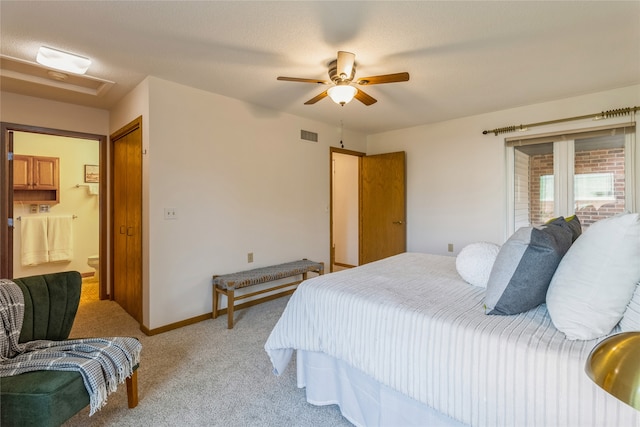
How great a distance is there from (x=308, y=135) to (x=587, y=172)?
3.37 m

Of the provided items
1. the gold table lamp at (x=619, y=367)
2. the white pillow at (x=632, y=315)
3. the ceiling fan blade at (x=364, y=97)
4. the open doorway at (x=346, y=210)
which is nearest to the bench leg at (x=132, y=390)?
the gold table lamp at (x=619, y=367)

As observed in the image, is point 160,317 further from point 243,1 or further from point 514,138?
point 514,138

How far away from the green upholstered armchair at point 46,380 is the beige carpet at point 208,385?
0.17 metres

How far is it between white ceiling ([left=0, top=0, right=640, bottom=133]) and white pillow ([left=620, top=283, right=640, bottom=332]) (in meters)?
1.71

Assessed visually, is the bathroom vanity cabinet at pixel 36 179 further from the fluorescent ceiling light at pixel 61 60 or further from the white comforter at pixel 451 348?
the white comforter at pixel 451 348

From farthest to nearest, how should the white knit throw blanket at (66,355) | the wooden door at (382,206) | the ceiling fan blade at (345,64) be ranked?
the wooden door at (382,206) → the ceiling fan blade at (345,64) → the white knit throw blanket at (66,355)

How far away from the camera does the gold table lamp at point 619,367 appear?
1.44ft

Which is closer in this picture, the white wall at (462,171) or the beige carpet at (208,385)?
the beige carpet at (208,385)

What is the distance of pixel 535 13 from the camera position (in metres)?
1.83

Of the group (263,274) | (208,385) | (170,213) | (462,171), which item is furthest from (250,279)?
(462,171)

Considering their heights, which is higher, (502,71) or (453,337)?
(502,71)

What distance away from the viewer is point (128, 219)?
10.6 feet

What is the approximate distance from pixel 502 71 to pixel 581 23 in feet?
2.34

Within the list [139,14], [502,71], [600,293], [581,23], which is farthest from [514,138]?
[139,14]
